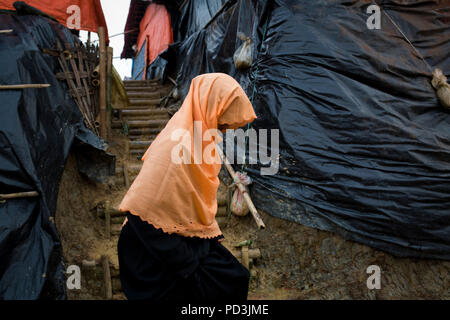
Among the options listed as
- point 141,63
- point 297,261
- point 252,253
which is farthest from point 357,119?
point 141,63

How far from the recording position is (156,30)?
413 inches

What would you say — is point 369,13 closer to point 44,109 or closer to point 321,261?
point 321,261

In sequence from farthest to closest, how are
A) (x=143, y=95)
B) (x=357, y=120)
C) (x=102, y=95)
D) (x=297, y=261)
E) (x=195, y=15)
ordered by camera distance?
(x=195, y=15)
(x=143, y=95)
(x=102, y=95)
(x=297, y=261)
(x=357, y=120)

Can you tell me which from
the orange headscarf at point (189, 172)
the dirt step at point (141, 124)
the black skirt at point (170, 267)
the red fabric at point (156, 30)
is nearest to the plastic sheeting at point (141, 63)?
the red fabric at point (156, 30)

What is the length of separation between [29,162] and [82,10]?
5.80 m

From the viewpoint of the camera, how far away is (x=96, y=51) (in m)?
4.91

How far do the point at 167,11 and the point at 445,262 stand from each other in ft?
35.1

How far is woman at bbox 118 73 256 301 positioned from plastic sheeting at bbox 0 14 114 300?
1.44m

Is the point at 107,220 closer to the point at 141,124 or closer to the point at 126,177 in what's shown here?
the point at 126,177

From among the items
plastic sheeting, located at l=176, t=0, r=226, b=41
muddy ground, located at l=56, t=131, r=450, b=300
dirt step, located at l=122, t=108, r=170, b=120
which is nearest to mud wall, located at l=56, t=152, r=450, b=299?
muddy ground, located at l=56, t=131, r=450, b=300

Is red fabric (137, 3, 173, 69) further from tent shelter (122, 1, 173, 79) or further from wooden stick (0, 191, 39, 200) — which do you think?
wooden stick (0, 191, 39, 200)

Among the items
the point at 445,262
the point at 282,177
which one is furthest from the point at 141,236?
the point at 445,262

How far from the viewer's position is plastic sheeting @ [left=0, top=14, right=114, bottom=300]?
234 centimetres

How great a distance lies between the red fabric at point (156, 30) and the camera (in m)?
9.77
